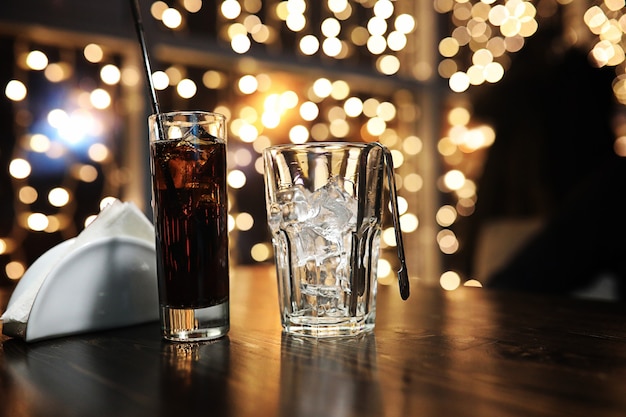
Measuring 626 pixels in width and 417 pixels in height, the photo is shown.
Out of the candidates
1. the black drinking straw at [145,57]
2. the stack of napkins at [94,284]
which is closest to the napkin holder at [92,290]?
the stack of napkins at [94,284]

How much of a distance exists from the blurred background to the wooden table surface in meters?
1.01

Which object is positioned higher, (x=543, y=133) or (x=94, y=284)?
(x=543, y=133)

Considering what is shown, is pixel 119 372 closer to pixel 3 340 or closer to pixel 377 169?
pixel 3 340

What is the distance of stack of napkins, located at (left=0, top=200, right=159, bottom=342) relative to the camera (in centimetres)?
68

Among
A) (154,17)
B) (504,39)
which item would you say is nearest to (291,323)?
(154,17)

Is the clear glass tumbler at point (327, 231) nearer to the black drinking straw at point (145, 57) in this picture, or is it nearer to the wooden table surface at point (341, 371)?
the wooden table surface at point (341, 371)

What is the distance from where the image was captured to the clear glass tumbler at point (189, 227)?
0.67m

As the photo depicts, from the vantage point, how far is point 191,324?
2.19 ft

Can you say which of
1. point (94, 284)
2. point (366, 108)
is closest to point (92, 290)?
point (94, 284)

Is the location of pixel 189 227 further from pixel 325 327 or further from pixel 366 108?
pixel 366 108

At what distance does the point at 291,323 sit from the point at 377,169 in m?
0.19

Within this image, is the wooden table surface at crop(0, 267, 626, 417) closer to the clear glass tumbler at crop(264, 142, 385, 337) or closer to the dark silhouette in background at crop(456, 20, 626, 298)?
the clear glass tumbler at crop(264, 142, 385, 337)

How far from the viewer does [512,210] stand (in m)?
2.35

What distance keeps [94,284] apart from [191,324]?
138 millimetres
